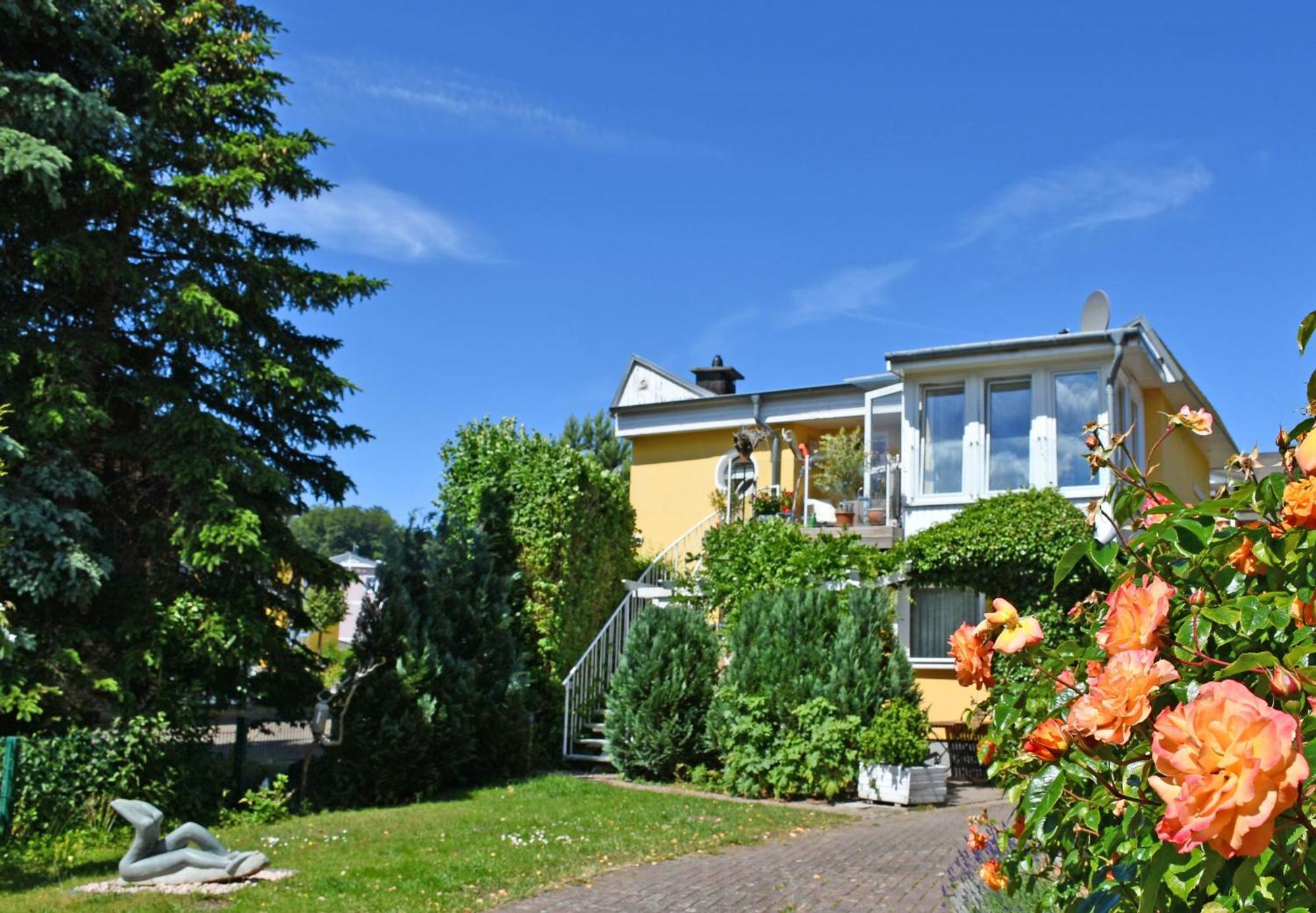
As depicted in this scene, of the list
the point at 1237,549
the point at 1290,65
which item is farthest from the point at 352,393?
the point at 1237,549

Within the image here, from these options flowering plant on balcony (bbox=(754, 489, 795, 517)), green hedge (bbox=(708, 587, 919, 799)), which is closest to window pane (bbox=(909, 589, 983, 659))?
flowering plant on balcony (bbox=(754, 489, 795, 517))

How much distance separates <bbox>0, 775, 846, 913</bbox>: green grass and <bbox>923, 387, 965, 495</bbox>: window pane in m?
6.50

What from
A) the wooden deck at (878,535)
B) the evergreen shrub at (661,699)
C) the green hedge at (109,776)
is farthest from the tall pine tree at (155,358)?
the wooden deck at (878,535)

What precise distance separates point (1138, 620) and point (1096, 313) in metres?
16.3

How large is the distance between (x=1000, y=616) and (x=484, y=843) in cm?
852

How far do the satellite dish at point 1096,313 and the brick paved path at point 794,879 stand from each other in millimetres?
8772

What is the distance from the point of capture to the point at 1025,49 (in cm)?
1006

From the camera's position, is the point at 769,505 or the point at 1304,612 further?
the point at 769,505

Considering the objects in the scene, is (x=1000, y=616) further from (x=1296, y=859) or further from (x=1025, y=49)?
(x=1025, y=49)

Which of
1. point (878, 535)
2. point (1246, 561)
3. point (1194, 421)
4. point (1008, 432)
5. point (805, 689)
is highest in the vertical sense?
point (1008, 432)

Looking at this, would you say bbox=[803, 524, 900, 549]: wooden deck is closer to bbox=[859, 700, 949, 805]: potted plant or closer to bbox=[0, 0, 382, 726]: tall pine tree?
bbox=[859, 700, 949, 805]: potted plant

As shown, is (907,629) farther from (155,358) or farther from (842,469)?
(155,358)

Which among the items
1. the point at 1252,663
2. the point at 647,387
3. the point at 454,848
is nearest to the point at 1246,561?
the point at 1252,663

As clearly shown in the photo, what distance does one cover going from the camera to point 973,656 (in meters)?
2.90
